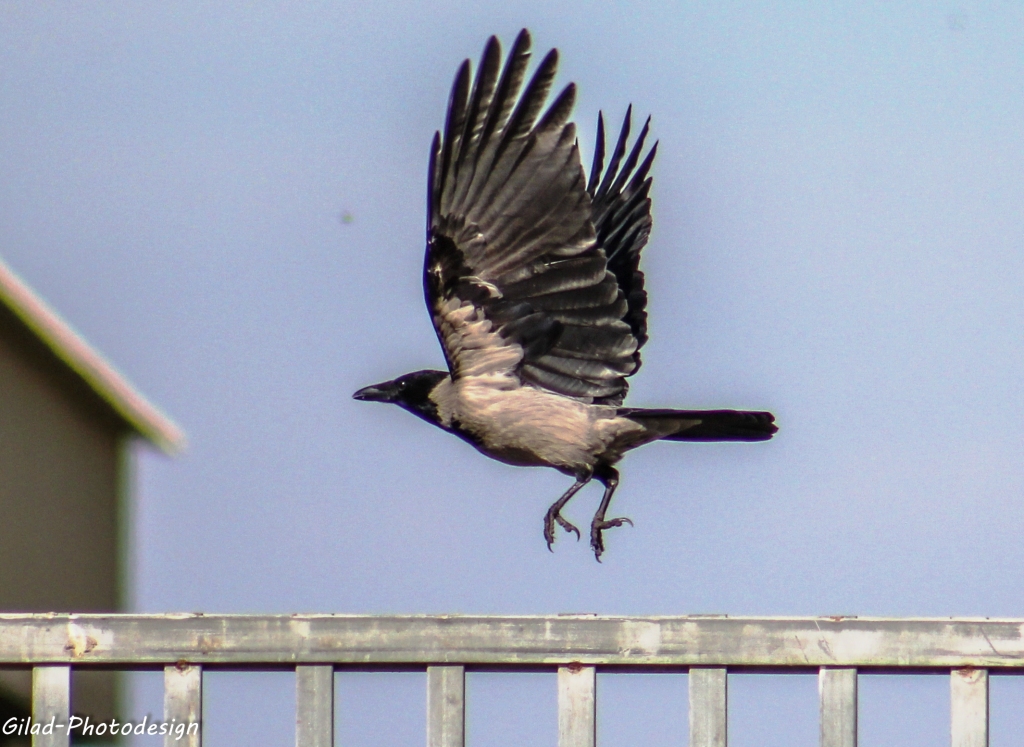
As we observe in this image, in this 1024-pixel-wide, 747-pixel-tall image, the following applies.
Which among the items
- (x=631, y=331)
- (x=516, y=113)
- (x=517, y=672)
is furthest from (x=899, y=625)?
(x=631, y=331)

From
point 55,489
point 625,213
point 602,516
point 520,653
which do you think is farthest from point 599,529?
point 55,489

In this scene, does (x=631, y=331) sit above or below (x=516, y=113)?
below

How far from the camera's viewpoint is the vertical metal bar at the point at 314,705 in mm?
3270

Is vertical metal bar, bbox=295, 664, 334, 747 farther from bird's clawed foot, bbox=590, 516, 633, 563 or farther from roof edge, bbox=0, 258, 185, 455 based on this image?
roof edge, bbox=0, 258, 185, 455

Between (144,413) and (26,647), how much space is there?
7925mm

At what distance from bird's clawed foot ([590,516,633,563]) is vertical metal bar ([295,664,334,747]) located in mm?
2611

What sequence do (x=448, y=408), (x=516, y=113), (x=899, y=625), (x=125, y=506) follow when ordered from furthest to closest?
(x=125, y=506) → (x=448, y=408) → (x=516, y=113) → (x=899, y=625)

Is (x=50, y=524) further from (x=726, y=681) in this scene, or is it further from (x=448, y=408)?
(x=726, y=681)

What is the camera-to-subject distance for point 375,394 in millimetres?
6391

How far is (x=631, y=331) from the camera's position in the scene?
19.4 feet

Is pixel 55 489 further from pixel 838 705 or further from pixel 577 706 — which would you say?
pixel 838 705

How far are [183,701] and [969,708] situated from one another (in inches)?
64.2

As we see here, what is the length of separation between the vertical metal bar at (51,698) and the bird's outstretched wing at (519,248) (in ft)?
7.39

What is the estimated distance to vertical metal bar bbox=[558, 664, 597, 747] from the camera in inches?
129
